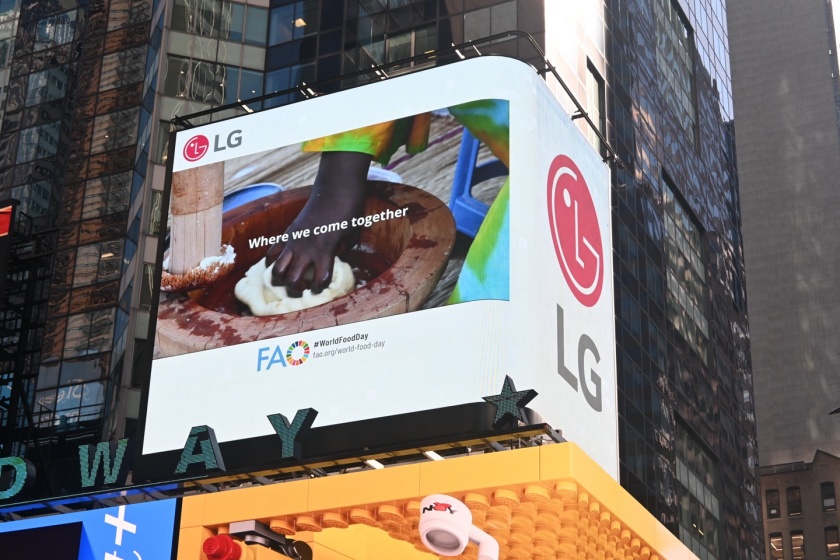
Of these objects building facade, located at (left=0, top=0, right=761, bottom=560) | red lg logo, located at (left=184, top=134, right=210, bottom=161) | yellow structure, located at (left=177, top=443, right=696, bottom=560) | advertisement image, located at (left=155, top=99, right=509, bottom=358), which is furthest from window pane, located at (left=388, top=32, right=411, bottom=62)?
yellow structure, located at (left=177, top=443, right=696, bottom=560)

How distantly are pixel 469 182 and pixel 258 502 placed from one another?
31.5 ft

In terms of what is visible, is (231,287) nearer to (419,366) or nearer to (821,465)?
(419,366)

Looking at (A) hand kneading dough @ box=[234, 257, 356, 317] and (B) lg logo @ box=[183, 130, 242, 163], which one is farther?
(B) lg logo @ box=[183, 130, 242, 163]

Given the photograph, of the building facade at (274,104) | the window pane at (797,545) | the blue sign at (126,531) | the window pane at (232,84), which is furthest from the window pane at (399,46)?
the window pane at (797,545)

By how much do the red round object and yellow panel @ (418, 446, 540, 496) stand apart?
3.62 meters

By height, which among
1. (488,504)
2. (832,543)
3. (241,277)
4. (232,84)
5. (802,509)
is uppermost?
(802,509)

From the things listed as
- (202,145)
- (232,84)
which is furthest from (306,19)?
(202,145)

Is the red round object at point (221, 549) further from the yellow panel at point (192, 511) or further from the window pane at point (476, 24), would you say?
the window pane at point (476, 24)

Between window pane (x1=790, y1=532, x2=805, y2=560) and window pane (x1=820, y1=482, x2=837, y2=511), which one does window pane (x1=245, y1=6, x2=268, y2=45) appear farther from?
window pane (x1=820, y1=482, x2=837, y2=511)

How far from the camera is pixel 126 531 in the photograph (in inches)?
1086

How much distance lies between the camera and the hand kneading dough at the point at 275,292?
30.4 m

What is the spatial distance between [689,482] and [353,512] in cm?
4326

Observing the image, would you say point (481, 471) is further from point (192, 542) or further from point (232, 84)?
point (232, 84)

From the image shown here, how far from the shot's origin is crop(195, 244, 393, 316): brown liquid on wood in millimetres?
30188
